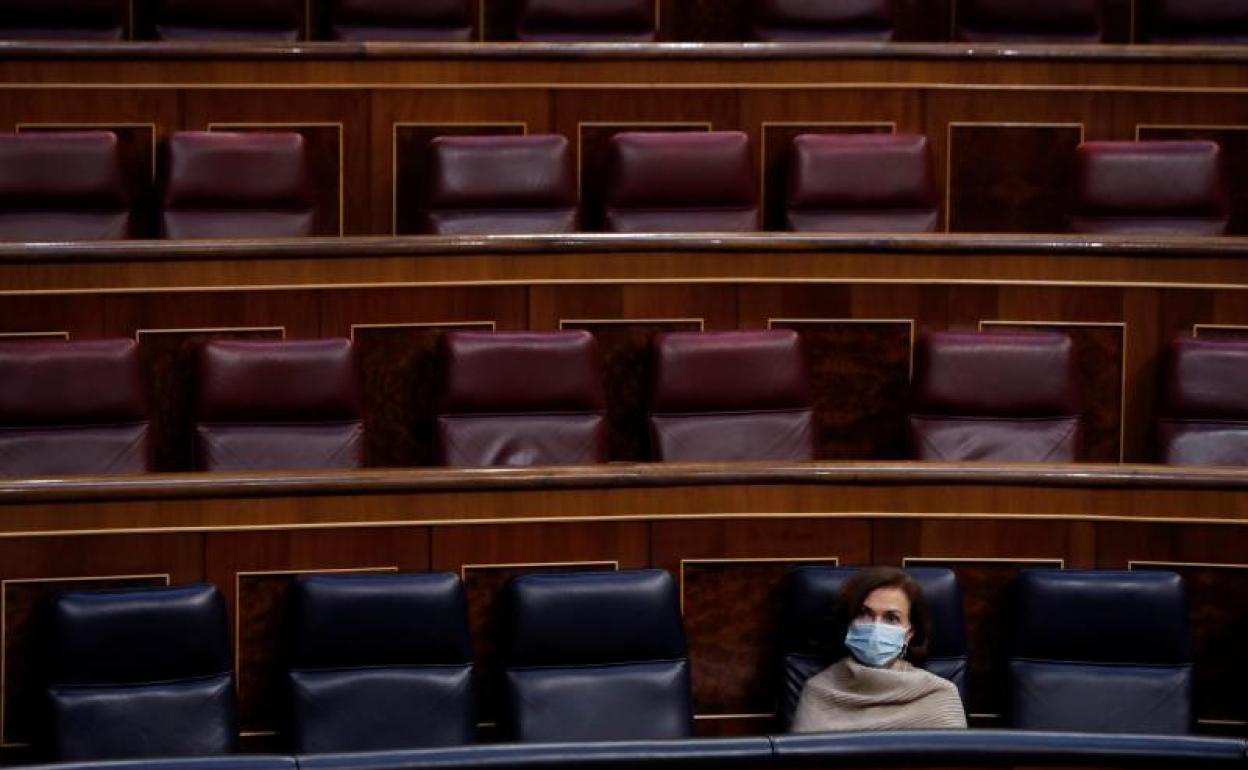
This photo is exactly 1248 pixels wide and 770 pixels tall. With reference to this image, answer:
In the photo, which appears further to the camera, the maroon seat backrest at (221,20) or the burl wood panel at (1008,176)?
the maroon seat backrest at (221,20)

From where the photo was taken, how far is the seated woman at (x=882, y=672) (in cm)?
134

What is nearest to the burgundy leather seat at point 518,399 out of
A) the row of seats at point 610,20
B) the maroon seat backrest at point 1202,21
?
the row of seats at point 610,20

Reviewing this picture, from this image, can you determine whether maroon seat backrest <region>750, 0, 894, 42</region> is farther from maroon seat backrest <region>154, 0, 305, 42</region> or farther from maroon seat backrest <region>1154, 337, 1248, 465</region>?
maroon seat backrest <region>1154, 337, 1248, 465</region>

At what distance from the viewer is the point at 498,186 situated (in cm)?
199

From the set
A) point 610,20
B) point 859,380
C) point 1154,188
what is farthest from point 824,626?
point 610,20

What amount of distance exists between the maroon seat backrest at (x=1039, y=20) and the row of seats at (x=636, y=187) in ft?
1.15

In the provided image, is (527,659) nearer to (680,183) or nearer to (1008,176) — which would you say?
(680,183)

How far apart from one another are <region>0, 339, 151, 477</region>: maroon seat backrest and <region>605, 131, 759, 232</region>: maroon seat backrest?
1.85 feet

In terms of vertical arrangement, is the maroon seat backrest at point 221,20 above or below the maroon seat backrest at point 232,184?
above

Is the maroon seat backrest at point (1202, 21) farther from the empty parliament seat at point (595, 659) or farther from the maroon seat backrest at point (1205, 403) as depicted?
the empty parliament seat at point (595, 659)

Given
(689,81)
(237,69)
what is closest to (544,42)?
(689,81)

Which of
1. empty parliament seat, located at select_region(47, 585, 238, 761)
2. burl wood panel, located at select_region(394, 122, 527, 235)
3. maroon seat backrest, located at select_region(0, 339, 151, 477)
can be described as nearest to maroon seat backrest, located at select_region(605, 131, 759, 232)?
burl wood panel, located at select_region(394, 122, 527, 235)

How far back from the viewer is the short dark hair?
1.36 metres

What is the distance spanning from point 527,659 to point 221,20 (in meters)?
1.12
